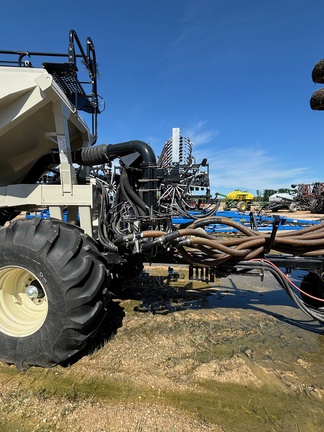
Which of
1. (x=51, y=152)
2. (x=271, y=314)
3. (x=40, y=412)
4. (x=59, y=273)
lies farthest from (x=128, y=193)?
(x=271, y=314)

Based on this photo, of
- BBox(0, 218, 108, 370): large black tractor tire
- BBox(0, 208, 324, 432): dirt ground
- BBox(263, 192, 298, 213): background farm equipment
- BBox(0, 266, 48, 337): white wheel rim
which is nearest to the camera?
BBox(0, 208, 324, 432): dirt ground

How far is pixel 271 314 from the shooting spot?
11.5 ft

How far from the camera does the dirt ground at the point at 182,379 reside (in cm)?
182

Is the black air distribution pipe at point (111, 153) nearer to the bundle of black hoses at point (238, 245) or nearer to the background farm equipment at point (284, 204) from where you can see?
the bundle of black hoses at point (238, 245)

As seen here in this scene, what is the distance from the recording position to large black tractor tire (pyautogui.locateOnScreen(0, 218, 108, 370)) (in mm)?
2211

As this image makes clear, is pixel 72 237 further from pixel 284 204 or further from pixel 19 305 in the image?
pixel 284 204

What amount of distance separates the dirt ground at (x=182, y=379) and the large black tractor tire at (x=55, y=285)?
0.20 m

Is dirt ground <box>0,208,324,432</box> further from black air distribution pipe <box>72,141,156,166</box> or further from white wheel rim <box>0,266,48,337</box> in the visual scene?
black air distribution pipe <box>72,141,156,166</box>

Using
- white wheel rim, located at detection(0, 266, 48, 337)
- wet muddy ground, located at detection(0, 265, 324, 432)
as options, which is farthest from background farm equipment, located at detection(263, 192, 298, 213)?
white wheel rim, located at detection(0, 266, 48, 337)

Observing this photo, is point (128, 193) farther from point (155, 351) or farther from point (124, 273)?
point (155, 351)

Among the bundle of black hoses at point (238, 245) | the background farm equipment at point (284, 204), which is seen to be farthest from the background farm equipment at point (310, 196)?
the bundle of black hoses at point (238, 245)

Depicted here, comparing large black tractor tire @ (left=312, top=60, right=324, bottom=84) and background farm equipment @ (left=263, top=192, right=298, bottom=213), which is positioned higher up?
large black tractor tire @ (left=312, top=60, right=324, bottom=84)

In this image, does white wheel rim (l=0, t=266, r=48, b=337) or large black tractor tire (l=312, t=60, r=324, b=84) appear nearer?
large black tractor tire (l=312, t=60, r=324, b=84)

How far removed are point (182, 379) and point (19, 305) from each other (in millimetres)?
1668
